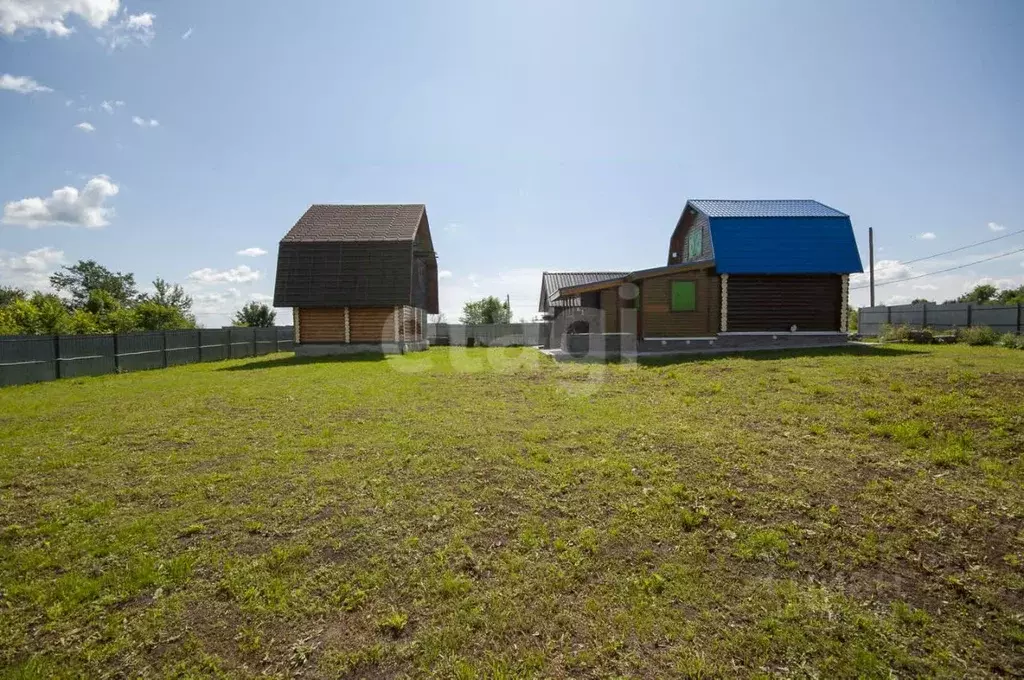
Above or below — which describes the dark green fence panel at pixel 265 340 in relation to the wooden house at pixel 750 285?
below

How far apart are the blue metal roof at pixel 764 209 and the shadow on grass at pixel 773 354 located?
6.15 m

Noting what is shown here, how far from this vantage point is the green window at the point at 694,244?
2034 cm

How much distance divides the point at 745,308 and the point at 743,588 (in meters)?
17.2

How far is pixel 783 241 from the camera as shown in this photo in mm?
18656

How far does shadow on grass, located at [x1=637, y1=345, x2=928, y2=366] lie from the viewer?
47.8 ft

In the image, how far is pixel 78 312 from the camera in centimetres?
2644

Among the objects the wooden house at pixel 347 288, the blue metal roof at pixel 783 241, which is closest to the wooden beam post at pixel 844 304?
the blue metal roof at pixel 783 241

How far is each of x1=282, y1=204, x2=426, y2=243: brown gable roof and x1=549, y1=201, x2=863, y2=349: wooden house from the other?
10.2 metres

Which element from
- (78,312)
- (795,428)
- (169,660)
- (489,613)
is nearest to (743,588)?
(489,613)

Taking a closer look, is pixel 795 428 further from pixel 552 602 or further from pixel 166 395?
pixel 166 395

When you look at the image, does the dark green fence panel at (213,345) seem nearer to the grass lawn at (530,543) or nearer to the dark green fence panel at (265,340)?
the dark green fence panel at (265,340)

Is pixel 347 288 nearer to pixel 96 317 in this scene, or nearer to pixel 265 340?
pixel 265 340

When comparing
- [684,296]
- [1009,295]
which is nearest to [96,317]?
[684,296]

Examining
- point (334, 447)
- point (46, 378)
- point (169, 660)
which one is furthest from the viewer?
point (46, 378)
